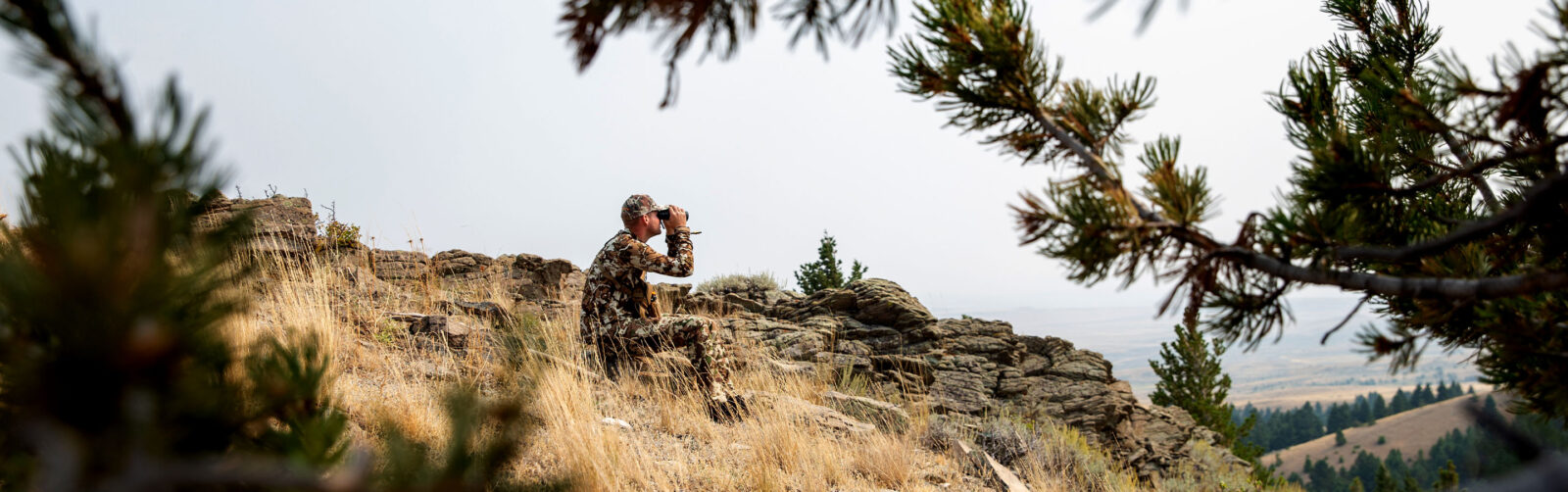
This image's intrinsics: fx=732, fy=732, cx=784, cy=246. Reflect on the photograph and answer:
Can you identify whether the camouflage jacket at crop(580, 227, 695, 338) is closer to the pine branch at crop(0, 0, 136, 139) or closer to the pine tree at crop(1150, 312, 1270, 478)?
the pine branch at crop(0, 0, 136, 139)

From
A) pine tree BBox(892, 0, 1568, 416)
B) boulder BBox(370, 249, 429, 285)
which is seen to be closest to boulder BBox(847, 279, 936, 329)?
boulder BBox(370, 249, 429, 285)

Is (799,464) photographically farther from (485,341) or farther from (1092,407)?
(1092,407)

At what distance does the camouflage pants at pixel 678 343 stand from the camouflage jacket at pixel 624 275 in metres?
0.12

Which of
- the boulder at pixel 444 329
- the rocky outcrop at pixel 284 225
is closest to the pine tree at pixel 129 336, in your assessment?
the boulder at pixel 444 329

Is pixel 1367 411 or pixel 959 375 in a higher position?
pixel 959 375

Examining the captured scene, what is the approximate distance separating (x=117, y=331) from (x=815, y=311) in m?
9.90

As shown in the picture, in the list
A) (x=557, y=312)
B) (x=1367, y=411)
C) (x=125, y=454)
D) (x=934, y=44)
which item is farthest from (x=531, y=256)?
(x=1367, y=411)

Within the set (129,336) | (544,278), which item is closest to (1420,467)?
(544,278)

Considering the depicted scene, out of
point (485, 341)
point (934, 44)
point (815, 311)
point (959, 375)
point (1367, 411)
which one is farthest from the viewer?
point (1367, 411)

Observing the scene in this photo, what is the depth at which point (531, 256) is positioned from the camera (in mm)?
11188

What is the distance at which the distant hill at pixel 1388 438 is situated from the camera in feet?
273

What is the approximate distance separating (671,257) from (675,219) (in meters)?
0.35

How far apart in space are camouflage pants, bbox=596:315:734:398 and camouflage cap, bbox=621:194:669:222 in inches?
35.5

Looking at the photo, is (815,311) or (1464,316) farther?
(815,311)
